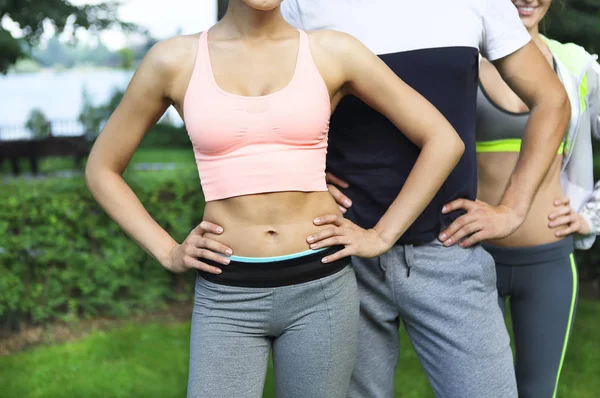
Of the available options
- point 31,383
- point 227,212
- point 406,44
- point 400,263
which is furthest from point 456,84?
point 31,383

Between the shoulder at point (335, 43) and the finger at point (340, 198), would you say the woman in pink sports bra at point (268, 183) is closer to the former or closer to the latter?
the shoulder at point (335, 43)

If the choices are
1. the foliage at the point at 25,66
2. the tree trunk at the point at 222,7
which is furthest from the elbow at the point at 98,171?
the foliage at the point at 25,66

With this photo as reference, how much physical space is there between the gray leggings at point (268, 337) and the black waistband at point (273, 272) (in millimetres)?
15

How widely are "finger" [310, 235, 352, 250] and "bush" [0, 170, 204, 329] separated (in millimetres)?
4340

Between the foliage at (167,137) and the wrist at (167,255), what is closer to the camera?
the wrist at (167,255)

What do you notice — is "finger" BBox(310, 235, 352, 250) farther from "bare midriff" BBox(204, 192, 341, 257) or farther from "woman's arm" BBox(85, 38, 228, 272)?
"woman's arm" BBox(85, 38, 228, 272)

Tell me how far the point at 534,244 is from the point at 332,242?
1.09 m

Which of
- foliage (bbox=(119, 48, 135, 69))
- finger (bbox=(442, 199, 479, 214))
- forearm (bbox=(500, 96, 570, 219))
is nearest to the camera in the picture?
finger (bbox=(442, 199, 479, 214))

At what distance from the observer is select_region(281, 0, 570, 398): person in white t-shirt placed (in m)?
2.30

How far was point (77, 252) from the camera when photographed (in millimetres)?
6176

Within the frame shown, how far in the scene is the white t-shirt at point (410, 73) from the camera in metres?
2.29

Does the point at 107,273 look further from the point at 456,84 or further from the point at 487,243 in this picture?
the point at 456,84

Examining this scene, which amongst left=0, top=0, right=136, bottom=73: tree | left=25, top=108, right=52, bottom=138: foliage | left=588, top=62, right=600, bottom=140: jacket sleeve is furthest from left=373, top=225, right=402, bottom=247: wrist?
left=25, top=108, right=52, bottom=138: foliage

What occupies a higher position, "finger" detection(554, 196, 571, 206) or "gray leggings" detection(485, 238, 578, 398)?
"finger" detection(554, 196, 571, 206)
